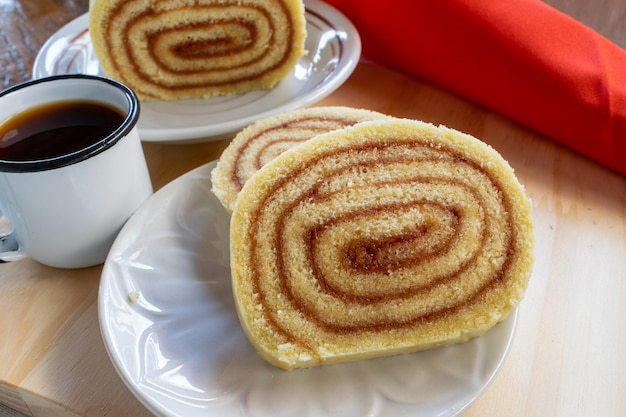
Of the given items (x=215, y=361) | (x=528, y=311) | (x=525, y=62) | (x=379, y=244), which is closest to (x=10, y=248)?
(x=215, y=361)

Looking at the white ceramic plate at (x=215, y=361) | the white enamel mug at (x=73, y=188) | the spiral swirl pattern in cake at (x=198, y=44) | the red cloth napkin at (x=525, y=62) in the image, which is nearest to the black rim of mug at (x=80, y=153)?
the white enamel mug at (x=73, y=188)

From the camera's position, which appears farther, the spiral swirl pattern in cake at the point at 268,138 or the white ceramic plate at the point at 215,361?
the spiral swirl pattern in cake at the point at 268,138

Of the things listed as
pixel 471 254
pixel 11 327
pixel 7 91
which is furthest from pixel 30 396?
pixel 471 254

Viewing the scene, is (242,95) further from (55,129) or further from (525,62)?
(525,62)

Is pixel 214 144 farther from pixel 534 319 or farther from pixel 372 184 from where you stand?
pixel 534 319

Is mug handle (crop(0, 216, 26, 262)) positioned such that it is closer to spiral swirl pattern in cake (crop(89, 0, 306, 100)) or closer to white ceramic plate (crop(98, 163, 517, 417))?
white ceramic plate (crop(98, 163, 517, 417))

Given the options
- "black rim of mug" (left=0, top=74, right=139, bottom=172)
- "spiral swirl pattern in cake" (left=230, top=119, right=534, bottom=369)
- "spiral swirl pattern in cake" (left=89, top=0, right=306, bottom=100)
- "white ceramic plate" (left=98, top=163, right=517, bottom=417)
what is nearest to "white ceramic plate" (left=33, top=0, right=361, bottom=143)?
"spiral swirl pattern in cake" (left=89, top=0, right=306, bottom=100)

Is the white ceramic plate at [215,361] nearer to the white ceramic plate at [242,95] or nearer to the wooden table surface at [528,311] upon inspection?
the wooden table surface at [528,311]
